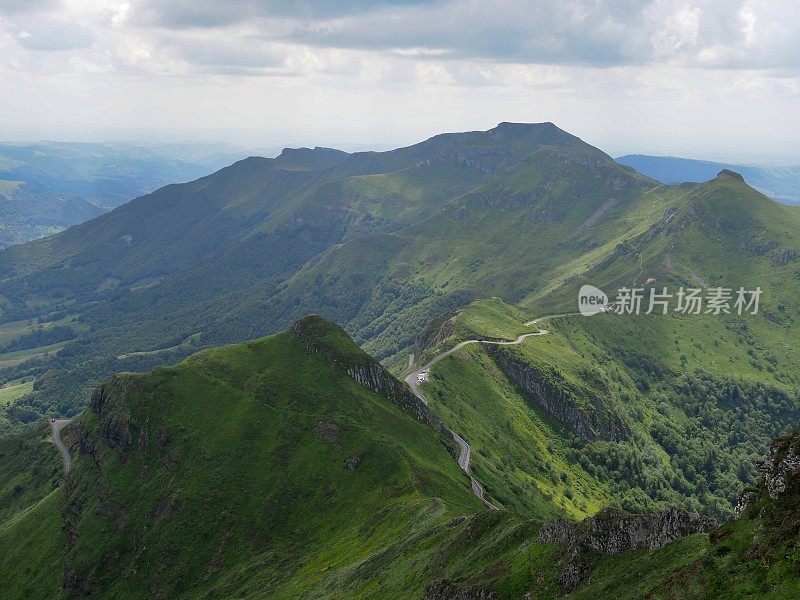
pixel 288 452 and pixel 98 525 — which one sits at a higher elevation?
pixel 288 452

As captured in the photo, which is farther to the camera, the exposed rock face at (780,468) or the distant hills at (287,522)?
the distant hills at (287,522)

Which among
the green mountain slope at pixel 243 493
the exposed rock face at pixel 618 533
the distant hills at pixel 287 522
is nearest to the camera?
the exposed rock face at pixel 618 533

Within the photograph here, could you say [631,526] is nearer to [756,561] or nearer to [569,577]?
[569,577]

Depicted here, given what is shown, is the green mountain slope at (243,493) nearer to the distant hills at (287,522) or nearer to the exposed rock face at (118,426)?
the distant hills at (287,522)

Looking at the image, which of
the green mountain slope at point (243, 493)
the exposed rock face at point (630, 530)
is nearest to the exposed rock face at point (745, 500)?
the exposed rock face at point (630, 530)

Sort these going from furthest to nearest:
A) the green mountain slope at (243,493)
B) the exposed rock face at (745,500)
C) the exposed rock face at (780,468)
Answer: the green mountain slope at (243,493)
the exposed rock face at (745,500)
the exposed rock face at (780,468)

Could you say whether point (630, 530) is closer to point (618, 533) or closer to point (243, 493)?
point (618, 533)

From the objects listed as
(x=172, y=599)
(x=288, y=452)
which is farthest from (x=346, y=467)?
(x=172, y=599)

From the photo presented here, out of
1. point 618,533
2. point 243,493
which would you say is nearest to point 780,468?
point 618,533

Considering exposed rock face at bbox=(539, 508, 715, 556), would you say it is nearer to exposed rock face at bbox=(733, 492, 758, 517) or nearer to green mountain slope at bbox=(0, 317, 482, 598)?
exposed rock face at bbox=(733, 492, 758, 517)
